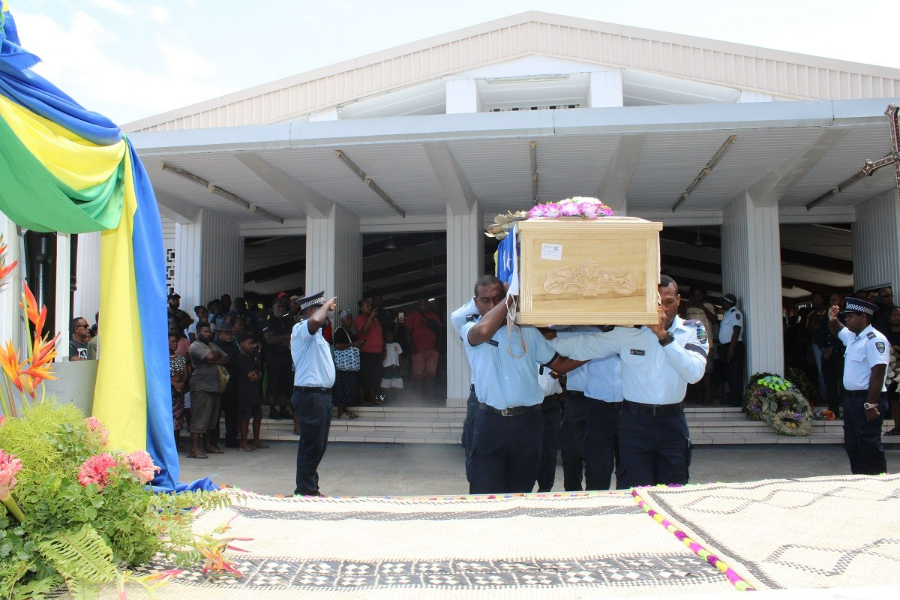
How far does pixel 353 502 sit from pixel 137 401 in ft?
3.52

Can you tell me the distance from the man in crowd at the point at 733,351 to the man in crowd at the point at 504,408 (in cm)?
674

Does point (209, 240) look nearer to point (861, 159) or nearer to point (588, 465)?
point (588, 465)

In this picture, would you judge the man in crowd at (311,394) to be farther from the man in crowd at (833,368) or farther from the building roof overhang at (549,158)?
the man in crowd at (833,368)

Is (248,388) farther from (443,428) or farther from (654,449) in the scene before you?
(654,449)

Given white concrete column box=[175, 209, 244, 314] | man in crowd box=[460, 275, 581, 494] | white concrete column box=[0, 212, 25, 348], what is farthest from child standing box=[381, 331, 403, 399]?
white concrete column box=[0, 212, 25, 348]

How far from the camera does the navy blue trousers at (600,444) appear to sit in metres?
4.62

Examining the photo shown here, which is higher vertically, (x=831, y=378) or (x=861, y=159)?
(x=861, y=159)

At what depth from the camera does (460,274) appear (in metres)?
10.5

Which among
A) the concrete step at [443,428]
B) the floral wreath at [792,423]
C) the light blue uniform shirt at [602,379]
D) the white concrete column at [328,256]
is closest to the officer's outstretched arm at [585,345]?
the light blue uniform shirt at [602,379]

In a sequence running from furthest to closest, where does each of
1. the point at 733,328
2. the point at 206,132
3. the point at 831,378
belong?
the point at 733,328, the point at 831,378, the point at 206,132

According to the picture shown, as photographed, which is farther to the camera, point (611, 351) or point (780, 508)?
point (611, 351)

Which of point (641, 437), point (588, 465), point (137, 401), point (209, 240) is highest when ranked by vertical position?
point (209, 240)

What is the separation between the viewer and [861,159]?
27.1 feet

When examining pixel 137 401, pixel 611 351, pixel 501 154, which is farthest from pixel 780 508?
pixel 501 154
